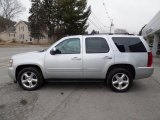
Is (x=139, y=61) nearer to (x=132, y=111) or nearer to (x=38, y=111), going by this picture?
(x=132, y=111)

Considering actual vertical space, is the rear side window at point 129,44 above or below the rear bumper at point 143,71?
above

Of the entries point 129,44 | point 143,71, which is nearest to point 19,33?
point 129,44

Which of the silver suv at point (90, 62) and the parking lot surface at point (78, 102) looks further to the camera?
the silver suv at point (90, 62)

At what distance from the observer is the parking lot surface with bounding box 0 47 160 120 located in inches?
194

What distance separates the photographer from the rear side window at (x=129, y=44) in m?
6.96

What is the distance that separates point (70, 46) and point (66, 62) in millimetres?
547

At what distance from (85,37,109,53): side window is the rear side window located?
14.1 inches

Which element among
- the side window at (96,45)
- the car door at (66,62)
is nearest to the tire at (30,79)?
the car door at (66,62)

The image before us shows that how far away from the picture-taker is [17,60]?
23.2ft

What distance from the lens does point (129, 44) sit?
702cm

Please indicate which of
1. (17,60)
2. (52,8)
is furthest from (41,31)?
(17,60)

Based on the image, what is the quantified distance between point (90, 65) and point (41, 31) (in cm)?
5735

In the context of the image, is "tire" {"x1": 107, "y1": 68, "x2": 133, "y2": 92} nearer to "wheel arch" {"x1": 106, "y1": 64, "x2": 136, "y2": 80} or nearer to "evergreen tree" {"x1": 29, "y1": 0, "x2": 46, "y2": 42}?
"wheel arch" {"x1": 106, "y1": 64, "x2": 136, "y2": 80}

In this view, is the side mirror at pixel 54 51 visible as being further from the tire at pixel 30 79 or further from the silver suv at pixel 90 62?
the tire at pixel 30 79
